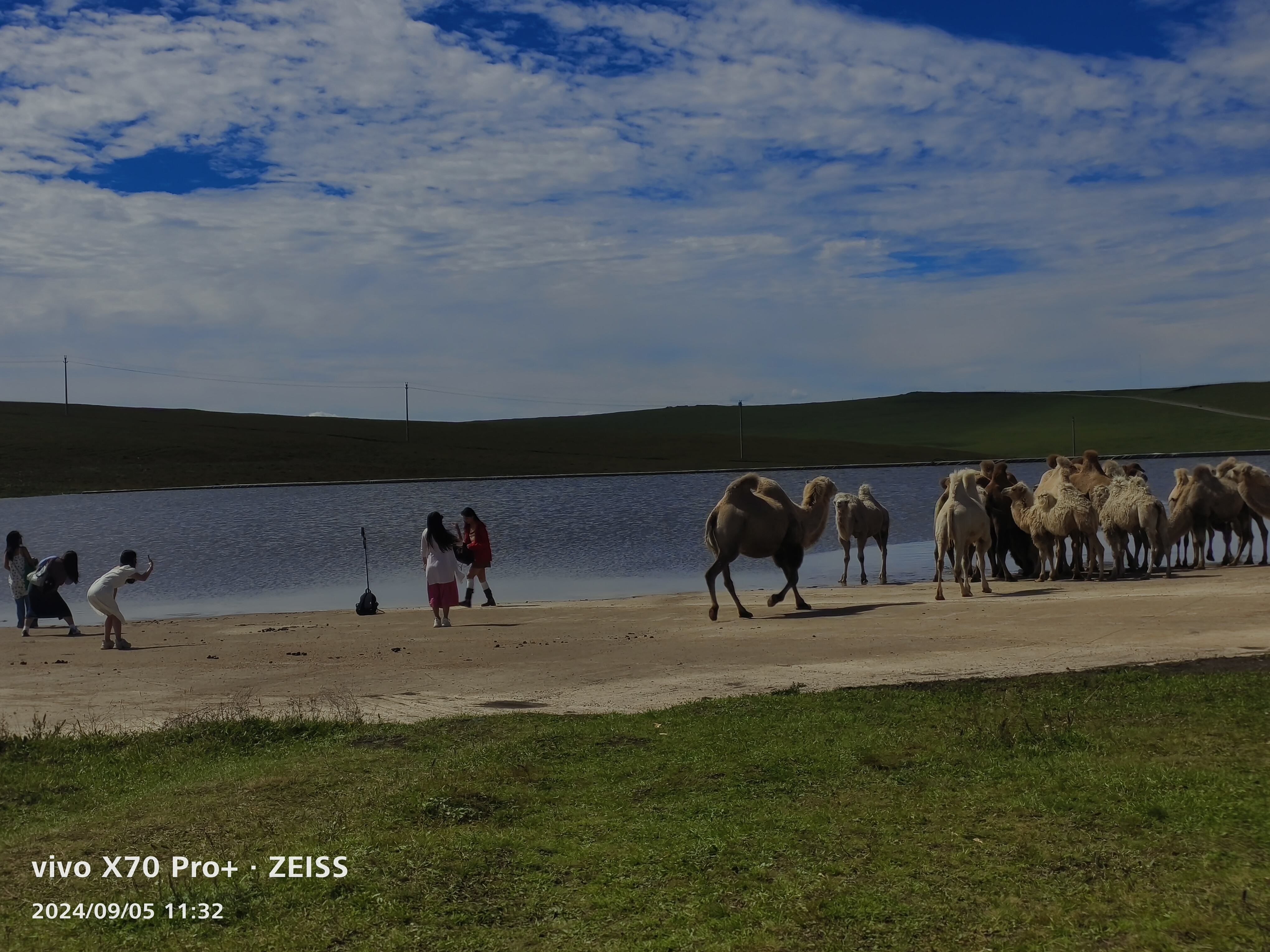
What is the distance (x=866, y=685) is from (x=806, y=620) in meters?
6.72

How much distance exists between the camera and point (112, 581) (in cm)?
1792

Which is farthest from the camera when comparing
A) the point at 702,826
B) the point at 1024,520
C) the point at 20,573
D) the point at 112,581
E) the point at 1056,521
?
the point at 1024,520

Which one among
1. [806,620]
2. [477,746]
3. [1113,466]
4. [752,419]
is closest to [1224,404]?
[752,419]

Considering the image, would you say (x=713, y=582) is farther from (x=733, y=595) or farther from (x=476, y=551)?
(x=476, y=551)

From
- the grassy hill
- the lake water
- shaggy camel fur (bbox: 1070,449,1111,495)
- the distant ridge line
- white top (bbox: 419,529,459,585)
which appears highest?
the grassy hill

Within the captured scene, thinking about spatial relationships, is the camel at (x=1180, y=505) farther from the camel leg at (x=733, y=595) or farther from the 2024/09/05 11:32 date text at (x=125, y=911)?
the 2024/09/05 11:32 date text at (x=125, y=911)

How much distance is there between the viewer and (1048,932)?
5023 millimetres

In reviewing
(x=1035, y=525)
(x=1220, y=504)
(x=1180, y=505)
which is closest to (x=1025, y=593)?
(x=1035, y=525)

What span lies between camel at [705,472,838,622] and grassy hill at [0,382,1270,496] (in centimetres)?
6945

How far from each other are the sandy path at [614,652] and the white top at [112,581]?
0.88 metres

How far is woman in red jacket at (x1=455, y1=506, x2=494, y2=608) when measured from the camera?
76.1ft

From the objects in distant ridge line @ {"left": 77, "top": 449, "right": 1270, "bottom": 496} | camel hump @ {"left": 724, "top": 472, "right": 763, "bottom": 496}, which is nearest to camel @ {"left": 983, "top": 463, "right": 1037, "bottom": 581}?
camel hump @ {"left": 724, "top": 472, "right": 763, "bottom": 496}

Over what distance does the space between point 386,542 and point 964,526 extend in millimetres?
26402

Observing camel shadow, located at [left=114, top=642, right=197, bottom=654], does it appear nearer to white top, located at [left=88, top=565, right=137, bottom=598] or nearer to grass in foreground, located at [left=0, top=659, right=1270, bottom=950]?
white top, located at [left=88, top=565, right=137, bottom=598]
